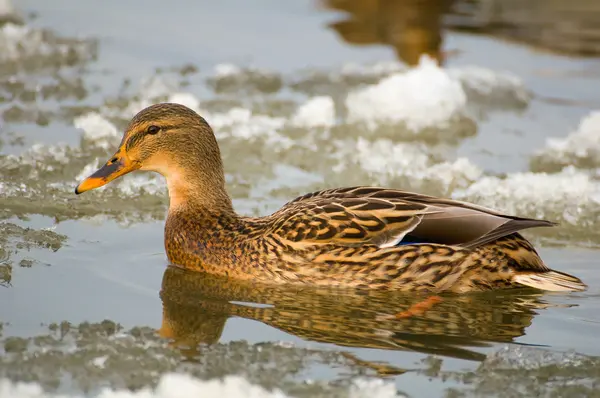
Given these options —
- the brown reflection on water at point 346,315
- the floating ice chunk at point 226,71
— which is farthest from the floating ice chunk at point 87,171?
the floating ice chunk at point 226,71

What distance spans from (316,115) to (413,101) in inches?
38.0

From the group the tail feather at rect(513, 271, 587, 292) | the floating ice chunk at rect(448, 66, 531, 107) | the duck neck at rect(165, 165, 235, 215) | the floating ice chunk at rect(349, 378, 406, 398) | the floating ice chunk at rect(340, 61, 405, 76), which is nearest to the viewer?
the floating ice chunk at rect(349, 378, 406, 398)

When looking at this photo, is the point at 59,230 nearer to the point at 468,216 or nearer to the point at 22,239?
the point at 22,239

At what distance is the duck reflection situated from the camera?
12.3 m

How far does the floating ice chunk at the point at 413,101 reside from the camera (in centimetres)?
1002

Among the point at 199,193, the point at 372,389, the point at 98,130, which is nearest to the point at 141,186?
the point at 199,193

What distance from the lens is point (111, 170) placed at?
7168mm

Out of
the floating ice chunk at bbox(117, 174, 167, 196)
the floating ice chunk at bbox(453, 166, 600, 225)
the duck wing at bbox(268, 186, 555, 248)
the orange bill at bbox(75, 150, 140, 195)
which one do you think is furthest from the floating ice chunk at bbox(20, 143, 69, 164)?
the floating ice chunk at bbox(453, 166, 600, 225)

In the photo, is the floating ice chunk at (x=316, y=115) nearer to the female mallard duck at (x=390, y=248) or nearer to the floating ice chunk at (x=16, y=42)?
the female mallard duck at (x=390, y=248)

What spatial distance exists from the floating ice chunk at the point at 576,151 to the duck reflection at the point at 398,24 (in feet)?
8.98

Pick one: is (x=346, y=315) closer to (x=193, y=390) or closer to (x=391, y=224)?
(x=391, y=224)

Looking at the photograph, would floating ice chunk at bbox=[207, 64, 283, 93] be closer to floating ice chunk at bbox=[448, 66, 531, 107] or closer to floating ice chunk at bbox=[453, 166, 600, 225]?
floating ice chunk at bbox=[448, 66, 531, 107]

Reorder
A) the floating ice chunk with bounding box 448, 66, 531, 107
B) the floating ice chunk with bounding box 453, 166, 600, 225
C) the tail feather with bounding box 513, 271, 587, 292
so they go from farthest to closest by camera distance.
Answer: the floating ice chunk with bounding box 448, 66, 531, 107 → the floating ice chunk with bounding box 453, 166, 600, 225 → the tail feather with bounding box 513, 271, 587, 292

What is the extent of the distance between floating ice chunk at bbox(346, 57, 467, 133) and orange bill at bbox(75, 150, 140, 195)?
3218mm
